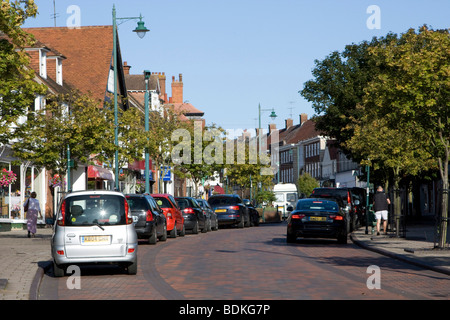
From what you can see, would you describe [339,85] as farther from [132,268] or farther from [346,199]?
[132,268]

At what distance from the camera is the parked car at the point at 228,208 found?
43062 mm

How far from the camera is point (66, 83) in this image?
53.9 metres

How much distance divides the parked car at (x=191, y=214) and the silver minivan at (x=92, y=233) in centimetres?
1803

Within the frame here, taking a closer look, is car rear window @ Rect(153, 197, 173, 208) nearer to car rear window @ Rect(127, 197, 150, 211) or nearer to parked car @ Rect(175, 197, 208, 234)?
car rear window @ Rect(127, 197, 150, 211)

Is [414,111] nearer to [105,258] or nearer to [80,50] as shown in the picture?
[105,258]

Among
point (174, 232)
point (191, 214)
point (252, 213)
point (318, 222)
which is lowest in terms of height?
point (174, 232)

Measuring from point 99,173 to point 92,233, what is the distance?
121 ft

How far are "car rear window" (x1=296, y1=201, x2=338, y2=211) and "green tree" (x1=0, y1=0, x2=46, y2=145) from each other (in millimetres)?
9980

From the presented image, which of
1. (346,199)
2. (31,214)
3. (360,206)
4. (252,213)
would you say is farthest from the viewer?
(252,213)

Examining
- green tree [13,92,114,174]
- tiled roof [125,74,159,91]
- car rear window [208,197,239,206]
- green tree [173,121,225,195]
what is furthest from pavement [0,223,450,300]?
tiled roof [125,74,159,91]

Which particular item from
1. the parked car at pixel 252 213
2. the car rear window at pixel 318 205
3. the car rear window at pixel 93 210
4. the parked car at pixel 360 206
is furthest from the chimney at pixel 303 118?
the car rear window at pixel 93 210

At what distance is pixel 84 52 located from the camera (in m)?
57.3

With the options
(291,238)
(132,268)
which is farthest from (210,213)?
(132,268)
